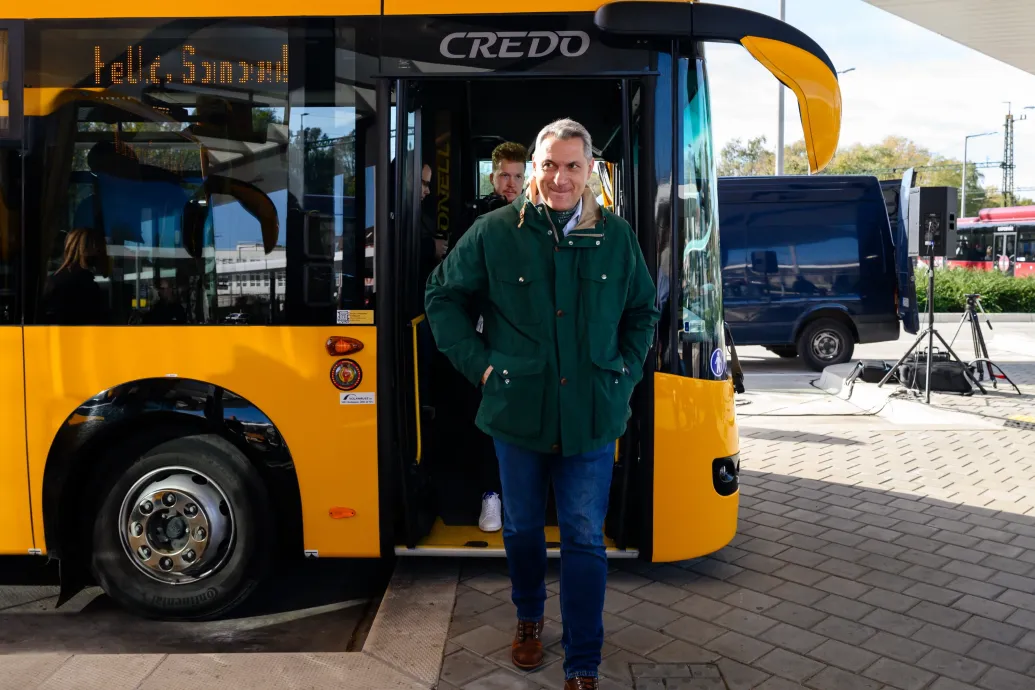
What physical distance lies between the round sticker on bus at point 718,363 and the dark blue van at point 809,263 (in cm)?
977

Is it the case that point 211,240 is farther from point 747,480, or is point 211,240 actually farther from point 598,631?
point 747,480

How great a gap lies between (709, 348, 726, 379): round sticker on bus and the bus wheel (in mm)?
2043

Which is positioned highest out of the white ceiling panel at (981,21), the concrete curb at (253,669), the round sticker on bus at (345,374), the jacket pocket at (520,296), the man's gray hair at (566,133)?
the white ceiling panel at (981,21)

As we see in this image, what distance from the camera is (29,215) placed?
4.20 metres

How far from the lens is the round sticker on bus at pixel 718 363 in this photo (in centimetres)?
439

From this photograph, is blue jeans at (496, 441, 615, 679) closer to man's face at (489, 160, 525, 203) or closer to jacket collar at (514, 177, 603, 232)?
jacket collar at (514, 177, 603, 232)

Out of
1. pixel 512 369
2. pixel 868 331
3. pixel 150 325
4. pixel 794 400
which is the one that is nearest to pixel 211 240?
pixel 150 325

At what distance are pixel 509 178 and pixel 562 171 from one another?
149 centimetres

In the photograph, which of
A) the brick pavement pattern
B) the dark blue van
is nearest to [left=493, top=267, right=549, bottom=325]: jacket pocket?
the brick pavement pattern

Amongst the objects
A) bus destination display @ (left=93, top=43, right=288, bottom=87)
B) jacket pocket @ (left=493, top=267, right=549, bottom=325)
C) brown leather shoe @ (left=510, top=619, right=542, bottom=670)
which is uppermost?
bus destination display @ (left=93, top=43, right=288, bottom=87)

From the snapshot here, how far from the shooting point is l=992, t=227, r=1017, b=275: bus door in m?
31.5

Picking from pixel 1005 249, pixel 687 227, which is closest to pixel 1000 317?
pixel 1005 249

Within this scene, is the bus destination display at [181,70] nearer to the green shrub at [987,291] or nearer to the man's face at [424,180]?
the man's face at [424,180]

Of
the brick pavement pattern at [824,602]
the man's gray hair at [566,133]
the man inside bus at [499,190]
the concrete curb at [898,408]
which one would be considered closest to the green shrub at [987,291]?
the concrete curb at [898,408]
